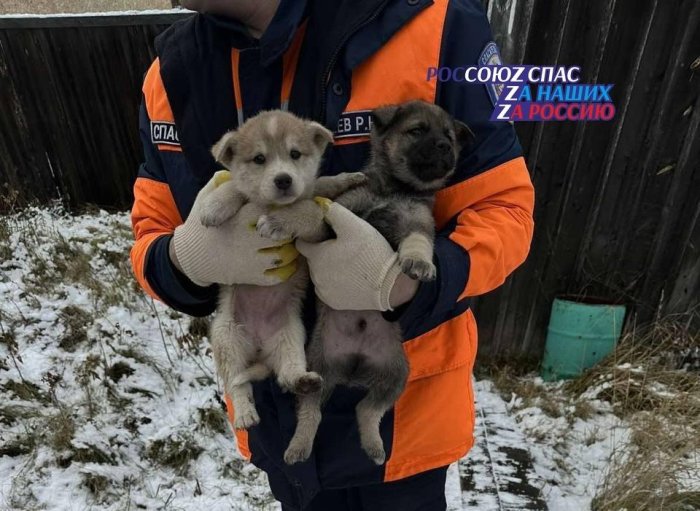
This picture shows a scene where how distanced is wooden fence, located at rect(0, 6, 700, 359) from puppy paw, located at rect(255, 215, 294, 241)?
297 centimetres

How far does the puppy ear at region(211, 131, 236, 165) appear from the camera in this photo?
2.00m

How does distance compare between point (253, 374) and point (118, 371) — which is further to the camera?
point (118, 371)

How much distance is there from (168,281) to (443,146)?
4.23 ft

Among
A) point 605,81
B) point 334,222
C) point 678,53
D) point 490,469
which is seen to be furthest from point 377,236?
point 678,53

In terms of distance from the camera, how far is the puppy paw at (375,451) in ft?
6.75

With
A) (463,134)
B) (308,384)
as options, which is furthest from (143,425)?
(463,134)

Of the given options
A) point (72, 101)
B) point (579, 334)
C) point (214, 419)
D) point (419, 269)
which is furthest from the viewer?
point (72, 101)

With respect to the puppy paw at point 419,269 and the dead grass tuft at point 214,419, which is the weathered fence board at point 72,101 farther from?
the puppy paw at point 419,269

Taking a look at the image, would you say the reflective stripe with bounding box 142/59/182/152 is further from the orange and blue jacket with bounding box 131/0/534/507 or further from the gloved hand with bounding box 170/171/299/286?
the gloved hand with bounding box 170/171/299/286

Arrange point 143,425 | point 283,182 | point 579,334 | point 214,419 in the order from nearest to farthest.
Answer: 1. point 283,182
2. point 143,425
3. point 214,419
4. point 579,334

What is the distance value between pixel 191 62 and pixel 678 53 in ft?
12.2

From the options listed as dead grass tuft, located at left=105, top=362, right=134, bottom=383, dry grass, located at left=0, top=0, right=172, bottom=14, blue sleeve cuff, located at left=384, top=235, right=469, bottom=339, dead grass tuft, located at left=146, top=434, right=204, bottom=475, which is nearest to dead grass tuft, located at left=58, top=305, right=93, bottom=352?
dead grass tuft, located at left=105, top=362, right=134, bottom=383

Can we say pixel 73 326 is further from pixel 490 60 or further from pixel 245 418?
pixel 490 60

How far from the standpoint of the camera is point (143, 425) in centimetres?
411
